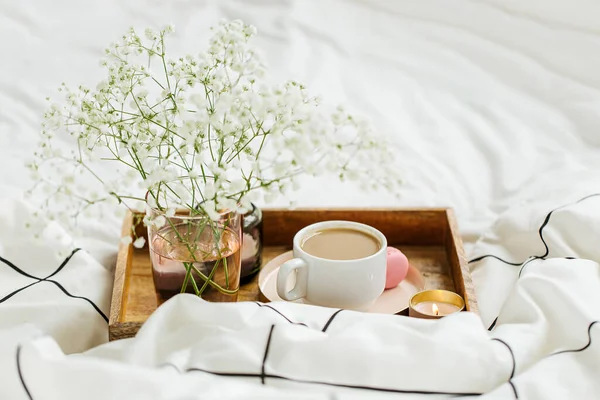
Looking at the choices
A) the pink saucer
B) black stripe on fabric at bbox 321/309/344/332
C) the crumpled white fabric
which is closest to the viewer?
the crumpled white fabric

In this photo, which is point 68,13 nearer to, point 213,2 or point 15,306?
point 213,2

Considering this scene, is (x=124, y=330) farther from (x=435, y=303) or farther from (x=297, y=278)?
(x=435, y=303)

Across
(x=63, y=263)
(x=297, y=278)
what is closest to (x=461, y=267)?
(x=297, y=278)

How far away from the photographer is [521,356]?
0.69m

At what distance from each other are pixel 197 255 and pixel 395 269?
225mm

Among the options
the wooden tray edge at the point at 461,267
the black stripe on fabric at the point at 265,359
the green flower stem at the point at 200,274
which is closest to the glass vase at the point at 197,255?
the green flower stem at the point at 200,274

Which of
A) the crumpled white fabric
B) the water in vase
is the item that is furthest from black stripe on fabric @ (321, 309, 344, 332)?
the water in vase

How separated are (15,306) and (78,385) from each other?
263mm

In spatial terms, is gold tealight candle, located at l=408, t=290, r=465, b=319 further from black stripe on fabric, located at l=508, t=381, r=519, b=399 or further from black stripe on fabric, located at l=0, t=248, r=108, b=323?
black stripe on fabric, located at l=0, t=248, r=108, b=323

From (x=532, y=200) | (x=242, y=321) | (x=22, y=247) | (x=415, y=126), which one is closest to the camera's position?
(x=242, y=321)

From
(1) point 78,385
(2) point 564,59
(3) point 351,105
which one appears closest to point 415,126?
(3) point 351,105

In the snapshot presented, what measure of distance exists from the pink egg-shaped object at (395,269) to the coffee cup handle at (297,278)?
0.36ft

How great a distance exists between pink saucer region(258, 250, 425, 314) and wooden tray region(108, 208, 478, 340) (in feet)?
0.06

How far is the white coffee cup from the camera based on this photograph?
0.77 metres
